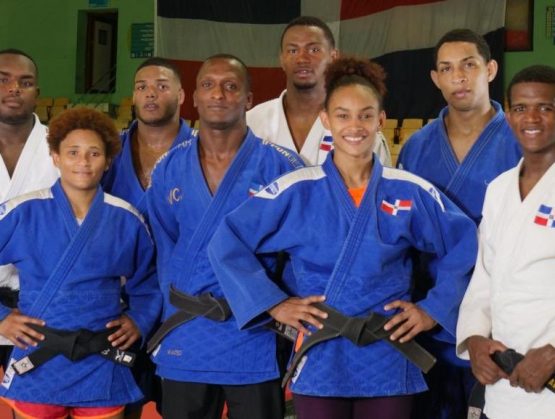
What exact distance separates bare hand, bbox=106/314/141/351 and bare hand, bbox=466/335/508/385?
1.24 metres

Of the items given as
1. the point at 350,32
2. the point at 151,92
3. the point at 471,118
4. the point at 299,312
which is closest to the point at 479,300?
the point at 299,312

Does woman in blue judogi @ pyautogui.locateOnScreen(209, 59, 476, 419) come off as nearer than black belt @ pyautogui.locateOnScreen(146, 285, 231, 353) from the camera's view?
Yes

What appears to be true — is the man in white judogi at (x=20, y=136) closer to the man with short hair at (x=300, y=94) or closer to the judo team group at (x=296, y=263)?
the judo team group at (x=296, y=263)

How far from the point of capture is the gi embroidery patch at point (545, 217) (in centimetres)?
218

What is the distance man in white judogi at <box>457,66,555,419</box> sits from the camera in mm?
2148

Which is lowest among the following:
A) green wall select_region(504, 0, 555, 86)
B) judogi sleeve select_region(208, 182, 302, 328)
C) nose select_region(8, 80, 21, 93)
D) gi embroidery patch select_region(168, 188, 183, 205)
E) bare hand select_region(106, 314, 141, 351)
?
bare hand select_region(106, 314, 141, 351)

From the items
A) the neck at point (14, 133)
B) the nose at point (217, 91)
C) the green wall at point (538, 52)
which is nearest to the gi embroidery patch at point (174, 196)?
the nose at point (217, 91)

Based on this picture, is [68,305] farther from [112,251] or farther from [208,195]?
[208,195]

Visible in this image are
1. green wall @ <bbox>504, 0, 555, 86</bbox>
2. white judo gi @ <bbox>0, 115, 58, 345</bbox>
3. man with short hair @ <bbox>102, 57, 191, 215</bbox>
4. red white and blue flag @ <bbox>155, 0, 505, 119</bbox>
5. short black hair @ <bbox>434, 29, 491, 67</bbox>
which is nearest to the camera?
short black hair @ <bbox>434, 29, 491, 67</bbox>

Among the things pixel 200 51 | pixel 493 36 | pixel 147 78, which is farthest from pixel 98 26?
pixel 147 78

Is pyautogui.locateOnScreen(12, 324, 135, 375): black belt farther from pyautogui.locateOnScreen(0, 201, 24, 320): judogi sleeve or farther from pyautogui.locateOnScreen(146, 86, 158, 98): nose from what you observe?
pyautogui.locateOnScreen(146, 86, 158, 98): nose

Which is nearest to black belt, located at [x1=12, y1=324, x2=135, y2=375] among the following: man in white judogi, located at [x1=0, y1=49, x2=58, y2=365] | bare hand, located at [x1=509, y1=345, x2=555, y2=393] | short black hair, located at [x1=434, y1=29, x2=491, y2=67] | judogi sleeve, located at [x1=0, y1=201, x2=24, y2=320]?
judogi sleeve, located at [x1=0, y1=201, x2=24, y2=320]

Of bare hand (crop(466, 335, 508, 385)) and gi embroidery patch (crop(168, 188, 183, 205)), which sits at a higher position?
gi embroidery patch (crop(168, 188, 183, 205))

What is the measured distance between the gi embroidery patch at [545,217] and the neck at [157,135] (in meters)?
1.72
